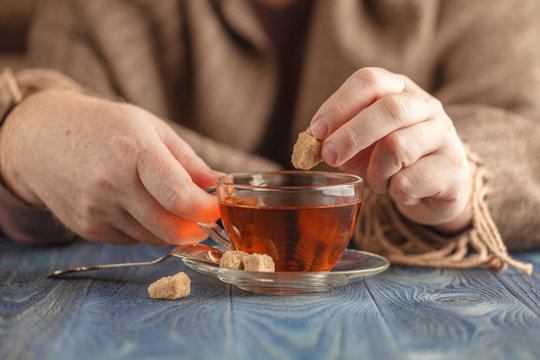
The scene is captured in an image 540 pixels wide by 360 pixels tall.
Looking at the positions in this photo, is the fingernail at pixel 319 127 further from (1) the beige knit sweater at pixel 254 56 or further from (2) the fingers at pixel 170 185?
(1) the beige knit sweater at pixel 254 56

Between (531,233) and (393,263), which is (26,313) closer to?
(393,263)

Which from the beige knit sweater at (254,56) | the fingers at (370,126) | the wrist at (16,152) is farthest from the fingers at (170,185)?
the beige knit sweater at (254,56)

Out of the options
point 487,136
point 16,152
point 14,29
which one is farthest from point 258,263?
point 14,29

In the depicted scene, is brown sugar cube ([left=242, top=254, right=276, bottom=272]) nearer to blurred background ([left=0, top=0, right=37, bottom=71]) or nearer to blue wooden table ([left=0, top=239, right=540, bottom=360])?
blue wooden table ([left=0, top=239, right=540, bottom=360])

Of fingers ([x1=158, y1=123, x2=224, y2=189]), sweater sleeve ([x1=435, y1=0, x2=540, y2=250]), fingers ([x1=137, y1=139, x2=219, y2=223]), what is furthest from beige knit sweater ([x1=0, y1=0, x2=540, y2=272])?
fingers ([x1=137, y1=139, x2=219, y2=223])

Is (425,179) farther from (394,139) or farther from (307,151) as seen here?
(307,151)

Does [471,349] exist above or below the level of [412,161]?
below

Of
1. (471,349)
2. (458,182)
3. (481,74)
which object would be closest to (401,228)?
(458,182)
